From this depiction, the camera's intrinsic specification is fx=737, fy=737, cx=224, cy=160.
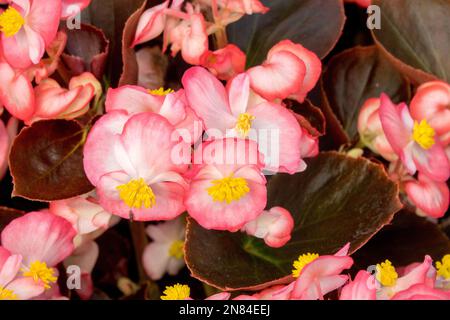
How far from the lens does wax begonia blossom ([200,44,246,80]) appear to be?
2.72 ft

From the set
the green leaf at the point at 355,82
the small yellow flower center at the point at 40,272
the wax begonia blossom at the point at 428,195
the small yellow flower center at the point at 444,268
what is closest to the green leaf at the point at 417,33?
the green leaf at the point at 355,82

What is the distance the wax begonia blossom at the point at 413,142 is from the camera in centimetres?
83

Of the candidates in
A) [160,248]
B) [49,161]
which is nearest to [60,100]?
[49,161]

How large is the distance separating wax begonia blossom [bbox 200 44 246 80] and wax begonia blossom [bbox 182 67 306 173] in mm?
62

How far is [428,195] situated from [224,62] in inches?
11.4

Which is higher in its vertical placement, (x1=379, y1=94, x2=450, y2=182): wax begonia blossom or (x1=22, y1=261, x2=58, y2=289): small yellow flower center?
(x1=379, y1=94, x2=450, y2=182): wax begonia blossom

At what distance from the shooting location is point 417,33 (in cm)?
98

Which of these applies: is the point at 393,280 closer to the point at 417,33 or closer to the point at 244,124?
the point at 244,124

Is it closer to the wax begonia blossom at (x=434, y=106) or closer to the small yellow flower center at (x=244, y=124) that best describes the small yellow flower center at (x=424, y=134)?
the wax begonia blossom at (x=434, y=106)

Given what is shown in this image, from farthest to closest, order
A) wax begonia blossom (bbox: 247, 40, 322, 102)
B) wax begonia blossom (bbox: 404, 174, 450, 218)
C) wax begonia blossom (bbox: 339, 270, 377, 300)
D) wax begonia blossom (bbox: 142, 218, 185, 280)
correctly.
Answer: wax begonia blossom (bbox: 142, 218, 185, 280), wax begonia blossom (bbox: 404, 174, 450, 218), wax begonia blossom (bbox: 247, 40, 322, 102), wax begonia blossom (bbox: 339, 270, 377, 300)

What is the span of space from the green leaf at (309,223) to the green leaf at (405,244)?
0.09m

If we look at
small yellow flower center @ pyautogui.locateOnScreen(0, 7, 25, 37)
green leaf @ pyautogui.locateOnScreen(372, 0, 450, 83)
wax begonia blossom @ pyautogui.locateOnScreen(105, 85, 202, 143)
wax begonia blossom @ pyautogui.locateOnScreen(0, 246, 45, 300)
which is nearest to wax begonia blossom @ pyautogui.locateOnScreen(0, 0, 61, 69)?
small yellow flower center @ pyautogui.locateOnScreen(0, 7, 25, 37)

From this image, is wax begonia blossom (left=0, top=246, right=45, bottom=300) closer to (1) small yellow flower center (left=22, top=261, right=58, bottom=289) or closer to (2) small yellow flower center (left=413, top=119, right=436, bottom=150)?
(1) small yellow flower center (left=22, top=261, right=58, bottom=289)

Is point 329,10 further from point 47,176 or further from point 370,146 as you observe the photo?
point 47,176
